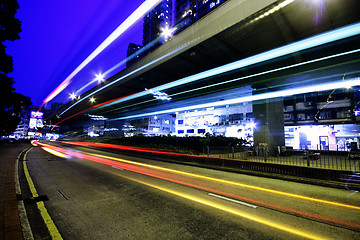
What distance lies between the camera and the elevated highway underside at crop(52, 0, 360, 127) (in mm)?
6914

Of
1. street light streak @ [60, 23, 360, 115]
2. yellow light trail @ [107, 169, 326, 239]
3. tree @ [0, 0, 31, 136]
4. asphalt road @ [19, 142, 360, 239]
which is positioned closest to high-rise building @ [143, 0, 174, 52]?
tree @ [0, 0, 31, 136]

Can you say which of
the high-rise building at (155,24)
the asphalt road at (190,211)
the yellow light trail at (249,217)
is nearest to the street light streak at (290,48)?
the asphalt road at (190,211)

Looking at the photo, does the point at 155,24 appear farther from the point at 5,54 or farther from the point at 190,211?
the point at 190,211

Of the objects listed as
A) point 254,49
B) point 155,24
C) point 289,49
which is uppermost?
point 155,24

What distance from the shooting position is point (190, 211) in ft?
14.3

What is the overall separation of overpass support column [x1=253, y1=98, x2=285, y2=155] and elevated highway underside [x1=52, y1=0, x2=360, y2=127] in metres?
1.51

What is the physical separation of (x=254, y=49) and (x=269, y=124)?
23.5 feet

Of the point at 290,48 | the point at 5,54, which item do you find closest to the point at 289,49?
the point at 290,48

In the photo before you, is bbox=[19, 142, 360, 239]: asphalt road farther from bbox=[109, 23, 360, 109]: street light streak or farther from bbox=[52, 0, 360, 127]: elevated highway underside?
bbox=[52, 0, 360, 127]: elevated highway underside

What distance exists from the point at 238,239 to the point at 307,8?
8909 millimetres

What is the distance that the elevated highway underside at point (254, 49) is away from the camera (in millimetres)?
6914

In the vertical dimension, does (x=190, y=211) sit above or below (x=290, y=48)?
below

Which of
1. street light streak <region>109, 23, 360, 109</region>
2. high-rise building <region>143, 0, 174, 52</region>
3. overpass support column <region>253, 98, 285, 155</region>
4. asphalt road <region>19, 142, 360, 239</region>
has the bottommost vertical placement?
asphalt road <region>19, 142, 360, 239</region>

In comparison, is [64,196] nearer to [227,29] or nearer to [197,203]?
[197,203]
